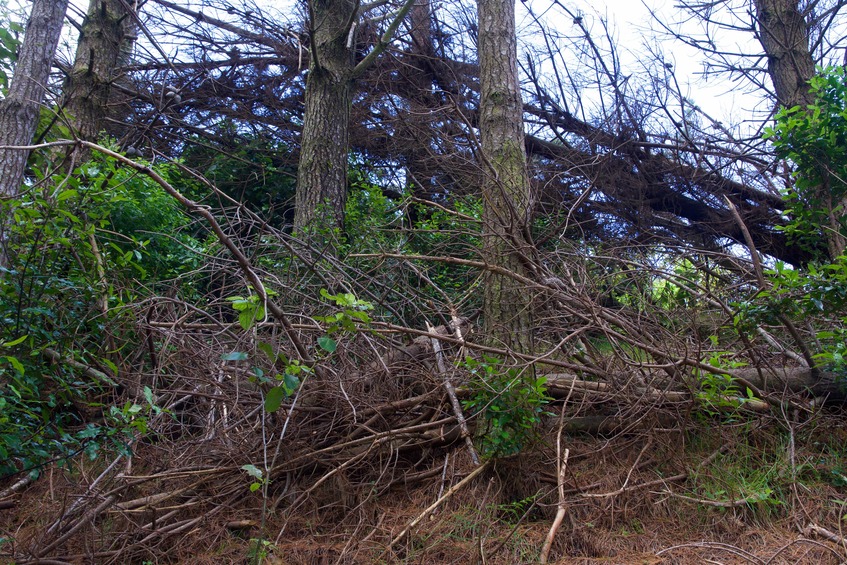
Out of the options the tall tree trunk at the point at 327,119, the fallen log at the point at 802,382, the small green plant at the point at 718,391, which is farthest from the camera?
the tall tree trunk at the point at 327,119

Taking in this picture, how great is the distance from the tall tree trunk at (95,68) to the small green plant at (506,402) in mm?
5624

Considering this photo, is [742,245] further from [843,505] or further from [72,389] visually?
[72,389]

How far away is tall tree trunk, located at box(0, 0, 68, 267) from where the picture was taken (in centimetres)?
494

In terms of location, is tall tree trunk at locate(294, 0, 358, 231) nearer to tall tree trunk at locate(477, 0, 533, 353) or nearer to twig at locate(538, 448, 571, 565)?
tall tree trunk at locate(477, 0, 533, 353)

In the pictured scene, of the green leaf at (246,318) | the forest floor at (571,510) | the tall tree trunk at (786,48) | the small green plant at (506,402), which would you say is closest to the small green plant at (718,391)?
the forest floor at (571,510)

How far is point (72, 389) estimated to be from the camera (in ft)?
12.1

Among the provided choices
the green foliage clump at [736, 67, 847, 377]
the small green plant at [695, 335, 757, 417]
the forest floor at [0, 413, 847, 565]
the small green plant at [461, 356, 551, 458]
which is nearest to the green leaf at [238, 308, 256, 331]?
the forest floor at [0, 413, 847, 565]

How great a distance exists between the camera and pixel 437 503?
3.58m

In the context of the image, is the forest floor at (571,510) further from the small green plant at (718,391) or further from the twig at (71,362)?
the twig at (71,362)

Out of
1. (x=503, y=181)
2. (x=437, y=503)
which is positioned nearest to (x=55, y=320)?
(x=437, y=503)

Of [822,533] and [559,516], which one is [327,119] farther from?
[822,533]

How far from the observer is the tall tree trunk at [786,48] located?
876cm

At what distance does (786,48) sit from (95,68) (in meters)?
9.18

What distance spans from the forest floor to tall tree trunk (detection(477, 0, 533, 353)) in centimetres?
91
